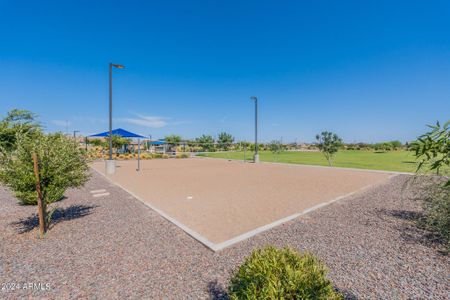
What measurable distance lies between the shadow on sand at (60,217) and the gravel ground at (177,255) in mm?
27

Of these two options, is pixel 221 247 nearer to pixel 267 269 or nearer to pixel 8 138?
pixel 267 269

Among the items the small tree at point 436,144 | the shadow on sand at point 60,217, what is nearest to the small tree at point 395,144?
the small tree at point 436,144

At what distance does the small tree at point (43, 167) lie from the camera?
4152mm

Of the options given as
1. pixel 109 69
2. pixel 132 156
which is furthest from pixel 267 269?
pixel 132 156

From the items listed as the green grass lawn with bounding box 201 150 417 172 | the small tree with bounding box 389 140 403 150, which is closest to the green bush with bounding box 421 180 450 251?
the green grass lawn with bounding box 201 150 417 172

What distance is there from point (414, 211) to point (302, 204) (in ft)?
9.64

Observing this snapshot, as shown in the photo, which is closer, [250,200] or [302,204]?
[302,204]

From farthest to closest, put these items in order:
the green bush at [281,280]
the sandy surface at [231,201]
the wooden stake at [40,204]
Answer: the sandy surface at [231,201] < the wooden stake at [40,204] < the green bush at [281,280]

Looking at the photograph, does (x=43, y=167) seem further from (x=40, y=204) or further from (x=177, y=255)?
(x=177, y=255)

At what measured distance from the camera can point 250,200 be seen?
7.18 m

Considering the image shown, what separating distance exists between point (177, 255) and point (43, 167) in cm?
333

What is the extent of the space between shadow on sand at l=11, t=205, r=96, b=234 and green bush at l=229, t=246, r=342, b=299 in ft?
17.1

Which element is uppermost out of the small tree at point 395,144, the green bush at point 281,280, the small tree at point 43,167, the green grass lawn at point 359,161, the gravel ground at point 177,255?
the small tree at point 395,144

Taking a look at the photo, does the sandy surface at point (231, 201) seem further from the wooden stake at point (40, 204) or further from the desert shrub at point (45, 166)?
the wooden stake at point (40, 204)
